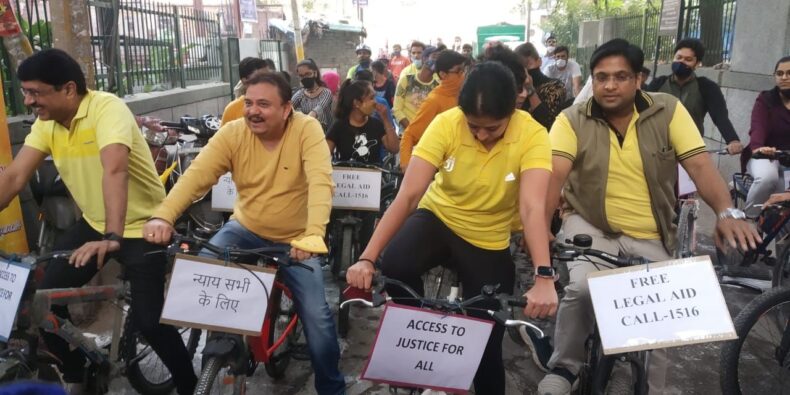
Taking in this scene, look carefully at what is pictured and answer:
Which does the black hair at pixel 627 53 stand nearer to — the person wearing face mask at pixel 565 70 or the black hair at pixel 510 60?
the black hair at pixel 510 60

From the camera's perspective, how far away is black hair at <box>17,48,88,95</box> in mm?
3064

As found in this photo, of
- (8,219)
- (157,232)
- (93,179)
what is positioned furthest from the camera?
(8,219)

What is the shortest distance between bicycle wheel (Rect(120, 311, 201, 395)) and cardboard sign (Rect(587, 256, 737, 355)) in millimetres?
2154

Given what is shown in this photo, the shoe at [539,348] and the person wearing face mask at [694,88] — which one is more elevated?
the person wearing face mask at [694,88]

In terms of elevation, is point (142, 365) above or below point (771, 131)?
below

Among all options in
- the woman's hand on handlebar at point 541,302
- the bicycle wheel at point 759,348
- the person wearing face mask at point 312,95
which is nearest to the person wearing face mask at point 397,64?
the person wearing face mask at point 312,95

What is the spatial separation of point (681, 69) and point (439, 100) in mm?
2080

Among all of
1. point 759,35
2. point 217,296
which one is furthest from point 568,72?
point 217,296

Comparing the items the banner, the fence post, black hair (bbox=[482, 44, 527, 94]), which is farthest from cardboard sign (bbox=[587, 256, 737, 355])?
the fence post

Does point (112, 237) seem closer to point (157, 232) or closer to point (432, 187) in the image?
point (157, 232)

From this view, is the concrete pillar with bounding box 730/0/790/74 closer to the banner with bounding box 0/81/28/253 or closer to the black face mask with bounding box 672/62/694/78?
the black face mask with bounding box 672/62/694/78

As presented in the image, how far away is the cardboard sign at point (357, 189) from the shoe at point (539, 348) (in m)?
1.51

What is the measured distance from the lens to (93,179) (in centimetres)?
337

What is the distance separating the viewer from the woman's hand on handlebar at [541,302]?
2389 mm
